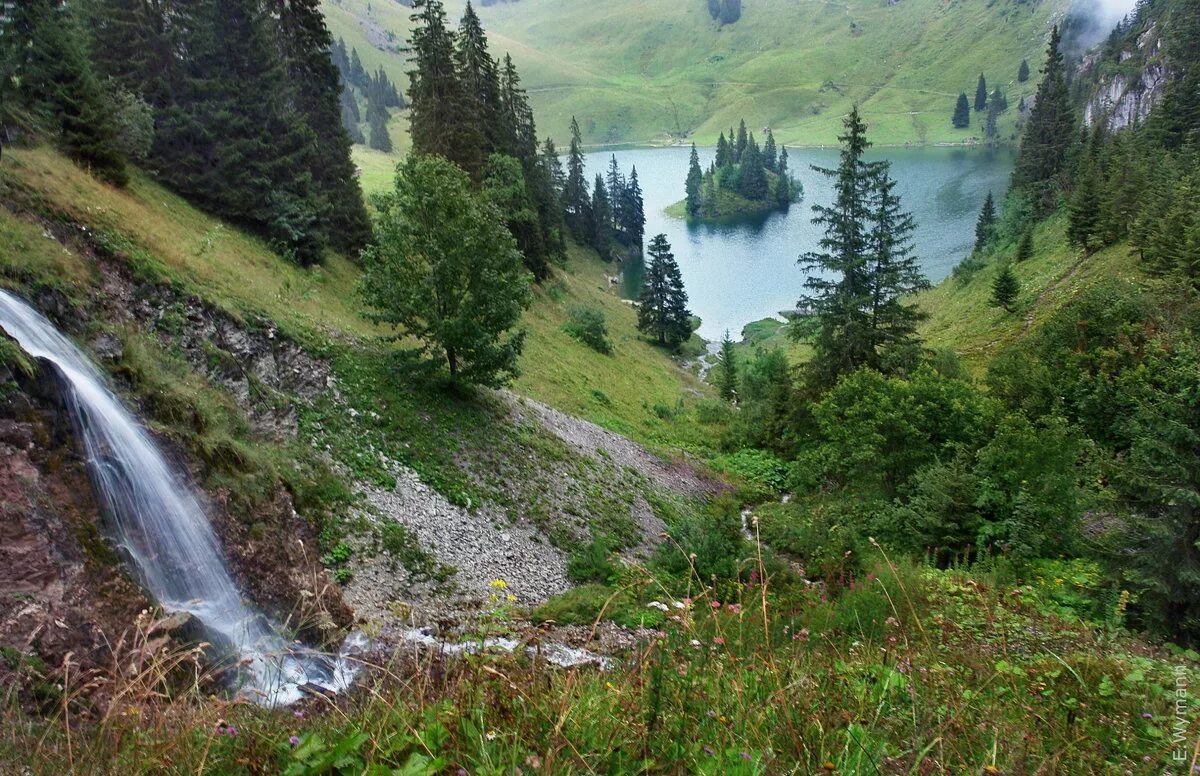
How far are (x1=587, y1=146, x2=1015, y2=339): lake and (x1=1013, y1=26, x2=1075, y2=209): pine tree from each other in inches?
399

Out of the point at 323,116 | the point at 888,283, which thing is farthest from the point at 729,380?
the point at 323,116

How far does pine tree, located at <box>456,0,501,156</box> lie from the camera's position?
4544 cm

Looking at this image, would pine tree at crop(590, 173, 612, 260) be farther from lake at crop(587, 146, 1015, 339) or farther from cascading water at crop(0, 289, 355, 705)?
cascading water at crop(0, 289, 355, 705)

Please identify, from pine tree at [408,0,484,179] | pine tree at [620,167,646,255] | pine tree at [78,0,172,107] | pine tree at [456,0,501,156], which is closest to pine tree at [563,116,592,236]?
pine tree at [620,167,646,255]

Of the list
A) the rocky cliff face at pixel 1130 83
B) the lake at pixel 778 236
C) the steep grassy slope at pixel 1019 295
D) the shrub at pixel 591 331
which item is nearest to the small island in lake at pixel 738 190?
the lake at pixel 778 236

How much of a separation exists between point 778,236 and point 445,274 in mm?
93580

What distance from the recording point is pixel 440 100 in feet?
137

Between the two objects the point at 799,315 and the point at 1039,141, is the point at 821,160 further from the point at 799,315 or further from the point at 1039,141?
the point at 799,315

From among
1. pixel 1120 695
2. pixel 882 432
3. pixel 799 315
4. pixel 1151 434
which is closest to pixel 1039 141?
pixel 799 315

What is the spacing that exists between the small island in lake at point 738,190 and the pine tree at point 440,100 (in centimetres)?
8995

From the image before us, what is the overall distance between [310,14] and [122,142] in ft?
50.0

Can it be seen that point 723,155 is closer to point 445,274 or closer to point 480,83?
point 480,83

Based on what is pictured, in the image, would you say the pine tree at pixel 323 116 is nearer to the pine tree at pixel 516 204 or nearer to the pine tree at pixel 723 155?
the pine tree at pixel 516 204

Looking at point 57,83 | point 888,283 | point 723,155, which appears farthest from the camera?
point 723,155
